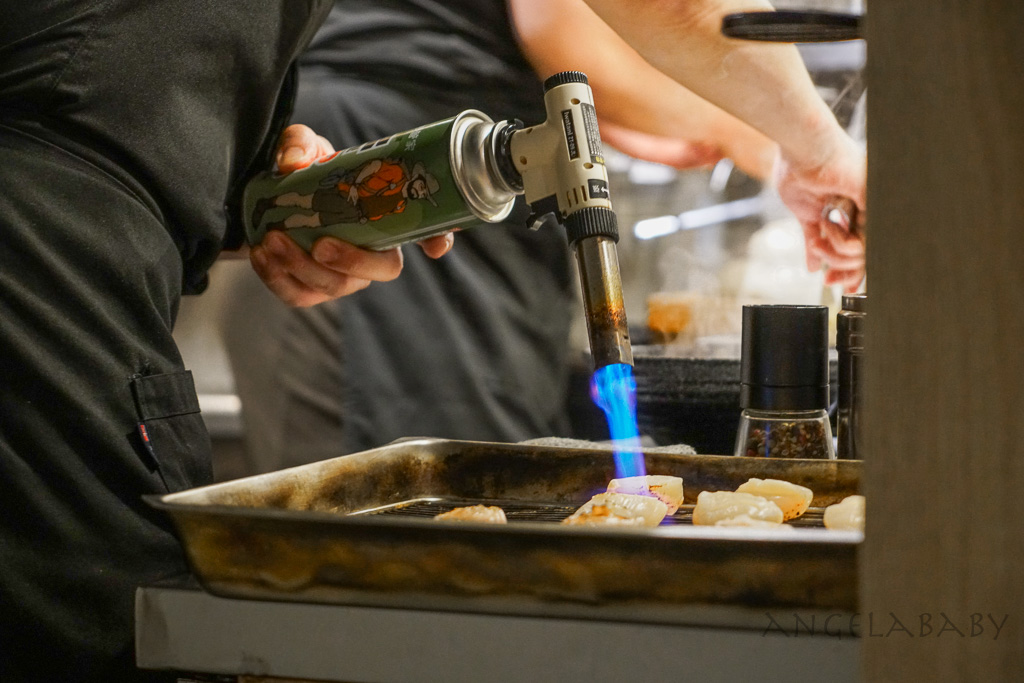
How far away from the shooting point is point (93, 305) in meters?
0.80

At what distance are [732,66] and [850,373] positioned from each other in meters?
0.54

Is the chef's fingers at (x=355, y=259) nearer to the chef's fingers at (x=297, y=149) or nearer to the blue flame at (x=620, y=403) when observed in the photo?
the chef's fingers at (x=297, y=149)

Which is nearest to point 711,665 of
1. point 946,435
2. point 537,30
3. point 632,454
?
point 946,435

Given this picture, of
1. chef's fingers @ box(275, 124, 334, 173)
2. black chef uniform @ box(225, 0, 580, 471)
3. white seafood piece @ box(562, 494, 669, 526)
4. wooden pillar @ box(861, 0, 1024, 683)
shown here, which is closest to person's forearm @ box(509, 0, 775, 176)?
black chef uniform @ box(225, 0, 580, 471)

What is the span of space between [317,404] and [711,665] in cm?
149

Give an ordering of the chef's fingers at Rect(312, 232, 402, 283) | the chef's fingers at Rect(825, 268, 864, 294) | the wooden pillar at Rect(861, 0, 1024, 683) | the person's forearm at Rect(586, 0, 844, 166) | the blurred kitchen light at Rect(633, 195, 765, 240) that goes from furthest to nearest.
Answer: the blurred kitchen light at Rect(633, 195, 765, 240), the chef's fingers at Rect(825, 268, 864, 294), the person's forearm at Rect(586, 0, 844, 166), the chef's fingers at Rect(312, 232, 402, 283), the wooden pillar at Rect(861, 0, 1024, 683)

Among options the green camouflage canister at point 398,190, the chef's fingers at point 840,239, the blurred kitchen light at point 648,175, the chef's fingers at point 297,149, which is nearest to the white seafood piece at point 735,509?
the green camouflage canister at point 398,190

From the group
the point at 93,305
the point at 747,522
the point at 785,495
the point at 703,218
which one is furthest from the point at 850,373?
the point at 703,218

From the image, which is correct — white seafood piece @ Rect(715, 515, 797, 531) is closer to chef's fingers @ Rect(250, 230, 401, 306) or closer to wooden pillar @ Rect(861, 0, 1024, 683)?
wooden pillar @ Rect(861, 0, 1024, 683)

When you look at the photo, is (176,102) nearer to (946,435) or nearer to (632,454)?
(632,454)

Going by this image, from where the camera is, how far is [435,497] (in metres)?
0.76

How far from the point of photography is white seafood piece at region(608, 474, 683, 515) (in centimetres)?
A: 67

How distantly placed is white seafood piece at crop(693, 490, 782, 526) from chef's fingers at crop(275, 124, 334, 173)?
2.05 ft

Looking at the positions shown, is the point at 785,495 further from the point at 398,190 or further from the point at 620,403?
the point at 398,190
